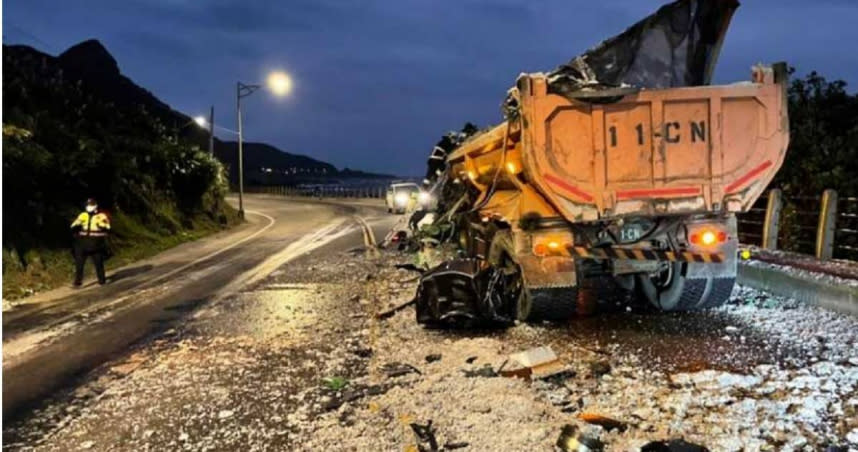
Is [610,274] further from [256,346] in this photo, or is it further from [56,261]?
[56,261]

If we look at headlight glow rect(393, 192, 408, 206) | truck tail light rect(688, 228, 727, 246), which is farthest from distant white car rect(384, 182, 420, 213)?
truck tail light rect(688, 228, 727, 246)

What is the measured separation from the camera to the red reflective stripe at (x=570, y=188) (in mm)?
6824

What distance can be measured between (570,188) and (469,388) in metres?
2.47

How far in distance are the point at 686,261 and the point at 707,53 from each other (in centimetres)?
241

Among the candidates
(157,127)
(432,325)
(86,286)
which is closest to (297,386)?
(432,325)

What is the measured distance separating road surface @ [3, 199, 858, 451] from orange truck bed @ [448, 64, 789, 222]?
1351mm

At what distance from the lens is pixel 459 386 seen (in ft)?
17.8

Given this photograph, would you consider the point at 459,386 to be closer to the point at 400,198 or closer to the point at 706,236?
the point at 706,236

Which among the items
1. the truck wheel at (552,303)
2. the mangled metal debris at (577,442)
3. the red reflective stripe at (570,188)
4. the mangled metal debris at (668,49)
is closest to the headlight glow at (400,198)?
the mangled metal debris at (668,49)

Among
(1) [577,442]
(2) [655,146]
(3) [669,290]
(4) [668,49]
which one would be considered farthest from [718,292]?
(1) [577,442]

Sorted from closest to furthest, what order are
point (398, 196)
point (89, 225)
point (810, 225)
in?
point (810, 225), point (89, 225), point (398, 196)

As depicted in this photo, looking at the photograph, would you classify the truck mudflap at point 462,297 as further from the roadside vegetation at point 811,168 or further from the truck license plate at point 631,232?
the roadside vegetation at point 811,168

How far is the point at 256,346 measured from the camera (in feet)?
23.5

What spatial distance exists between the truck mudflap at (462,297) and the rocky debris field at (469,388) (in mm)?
179
